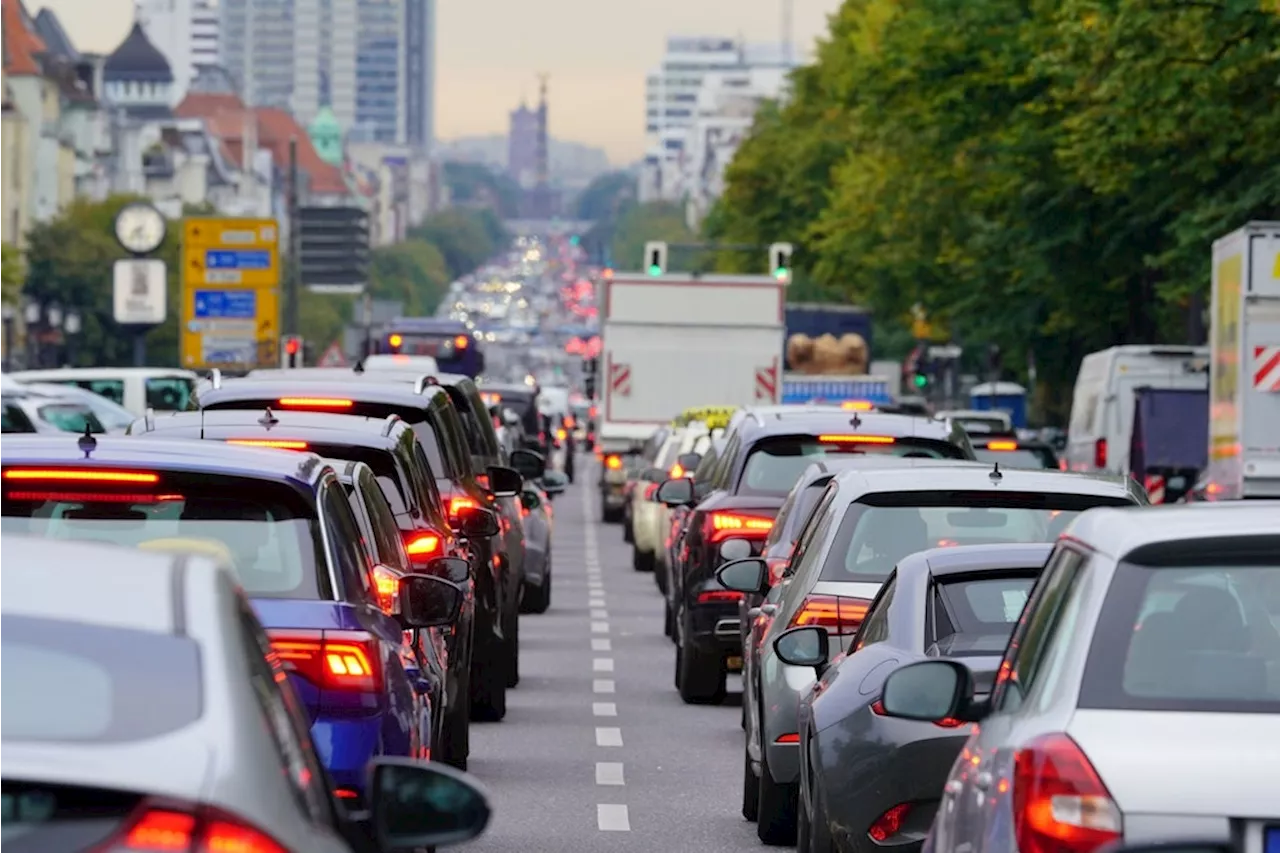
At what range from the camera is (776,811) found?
11.8 m

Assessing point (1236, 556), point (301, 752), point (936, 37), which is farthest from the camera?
point (936, 37)

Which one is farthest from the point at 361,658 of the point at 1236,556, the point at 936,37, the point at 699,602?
the point at 936,37

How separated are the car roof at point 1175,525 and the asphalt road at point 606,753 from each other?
5558mm

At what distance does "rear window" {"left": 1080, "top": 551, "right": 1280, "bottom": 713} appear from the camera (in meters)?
5.73

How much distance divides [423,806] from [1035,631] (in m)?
1.92

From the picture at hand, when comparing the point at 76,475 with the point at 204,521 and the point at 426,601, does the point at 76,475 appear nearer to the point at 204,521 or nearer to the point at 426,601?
the point at 204,521

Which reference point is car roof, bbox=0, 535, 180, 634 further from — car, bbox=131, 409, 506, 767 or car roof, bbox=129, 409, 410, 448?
car roof, bbox=129, 409, 410, 448

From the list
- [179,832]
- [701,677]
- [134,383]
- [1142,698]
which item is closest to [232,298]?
Answer: [134,383]

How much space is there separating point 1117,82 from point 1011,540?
81.5 feet

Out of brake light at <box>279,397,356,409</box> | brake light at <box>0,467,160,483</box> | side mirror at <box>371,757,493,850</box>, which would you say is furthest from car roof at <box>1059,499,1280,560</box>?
brake light at <box>279,397,356,409</box>

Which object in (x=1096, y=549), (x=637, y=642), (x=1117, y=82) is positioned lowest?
(x=637, y=642)

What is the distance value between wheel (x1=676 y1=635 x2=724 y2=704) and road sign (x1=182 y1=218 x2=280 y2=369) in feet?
165

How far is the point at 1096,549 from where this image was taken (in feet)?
20.3

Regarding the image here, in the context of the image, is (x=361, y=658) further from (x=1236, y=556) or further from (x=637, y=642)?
(x=637, y=642)
